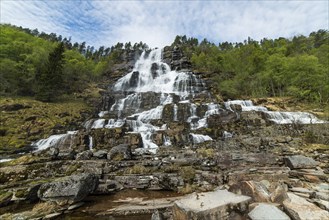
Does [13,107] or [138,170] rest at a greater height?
[13,107]

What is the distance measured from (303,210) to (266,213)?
29.5 inches

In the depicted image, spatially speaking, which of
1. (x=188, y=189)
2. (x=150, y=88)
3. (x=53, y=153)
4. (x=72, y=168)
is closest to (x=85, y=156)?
(x=53, y=153)

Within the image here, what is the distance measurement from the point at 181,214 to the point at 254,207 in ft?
4.92

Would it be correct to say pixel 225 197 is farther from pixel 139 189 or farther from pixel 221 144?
pixel 221 144

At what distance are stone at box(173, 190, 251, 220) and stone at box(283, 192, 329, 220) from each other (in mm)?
756

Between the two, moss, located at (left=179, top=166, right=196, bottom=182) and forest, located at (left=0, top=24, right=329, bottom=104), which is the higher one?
forest, located at (left=0, top=24, right=329, bottom=104)

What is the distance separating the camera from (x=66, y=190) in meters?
7.75

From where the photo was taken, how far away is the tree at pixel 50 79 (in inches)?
1268

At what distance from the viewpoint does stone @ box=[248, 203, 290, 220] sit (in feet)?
11.6

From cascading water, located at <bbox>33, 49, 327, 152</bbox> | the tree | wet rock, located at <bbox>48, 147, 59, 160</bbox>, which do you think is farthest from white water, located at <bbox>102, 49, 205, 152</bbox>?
the tree

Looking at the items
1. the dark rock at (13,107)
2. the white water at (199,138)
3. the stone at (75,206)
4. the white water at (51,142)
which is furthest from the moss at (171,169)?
the dark rock at (13,107)

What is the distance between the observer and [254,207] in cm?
393

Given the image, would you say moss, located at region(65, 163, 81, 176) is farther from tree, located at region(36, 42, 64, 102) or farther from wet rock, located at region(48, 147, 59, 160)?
tree, located at region(36, 42, 64, 102)

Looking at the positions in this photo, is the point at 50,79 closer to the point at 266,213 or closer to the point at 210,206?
the point at 210,206
